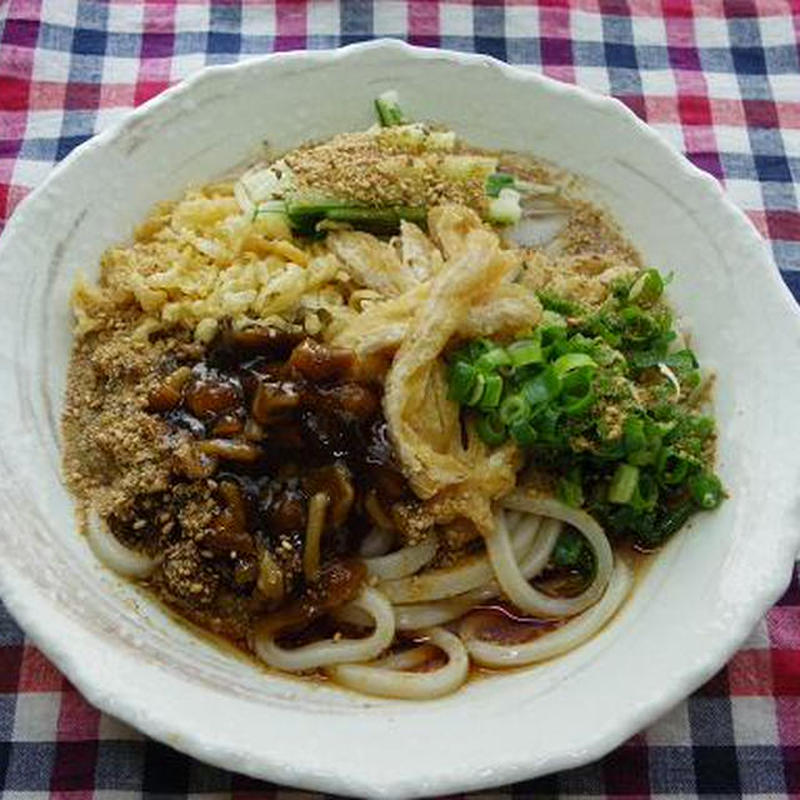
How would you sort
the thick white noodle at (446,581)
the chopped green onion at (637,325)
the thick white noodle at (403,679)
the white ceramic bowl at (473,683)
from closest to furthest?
1. the white ceramic bowl at (473,683)
2. the thick white noodle at (403,679)
3. the thick white noodle at (446,581)
4. the chopped green onion at (637,325)

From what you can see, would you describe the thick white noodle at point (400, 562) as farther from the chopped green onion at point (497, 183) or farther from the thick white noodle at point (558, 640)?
the chopped green onion at point (497, 183)

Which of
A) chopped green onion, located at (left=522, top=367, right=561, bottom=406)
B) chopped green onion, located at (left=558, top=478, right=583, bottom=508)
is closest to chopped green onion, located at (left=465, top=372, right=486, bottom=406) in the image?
chopped green onion, located at (left=522, top=367, right=561, bottom=406)

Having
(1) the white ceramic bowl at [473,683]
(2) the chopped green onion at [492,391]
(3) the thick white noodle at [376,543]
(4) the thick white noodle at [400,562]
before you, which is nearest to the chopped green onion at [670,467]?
(1) the white ceramic bowl at [473,683]

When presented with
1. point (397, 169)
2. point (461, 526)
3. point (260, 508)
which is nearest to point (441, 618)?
point (461, 526)

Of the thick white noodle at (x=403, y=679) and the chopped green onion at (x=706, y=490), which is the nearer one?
the thick white noodle at (x=403, y=679)

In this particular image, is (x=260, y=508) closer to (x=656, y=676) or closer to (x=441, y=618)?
(x=441, y=618)

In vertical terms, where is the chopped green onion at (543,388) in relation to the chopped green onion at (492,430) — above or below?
above

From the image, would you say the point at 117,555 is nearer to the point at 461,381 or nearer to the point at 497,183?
the point at 461,381

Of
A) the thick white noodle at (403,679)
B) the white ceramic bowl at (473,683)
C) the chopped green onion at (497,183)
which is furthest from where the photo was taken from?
the chopped green onion at (497,183)

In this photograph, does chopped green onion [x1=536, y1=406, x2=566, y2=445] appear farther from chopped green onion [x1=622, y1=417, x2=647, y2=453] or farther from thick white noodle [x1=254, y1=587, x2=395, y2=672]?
thick white noodle [x1=254, y1=587, x2=395, y2=672]
